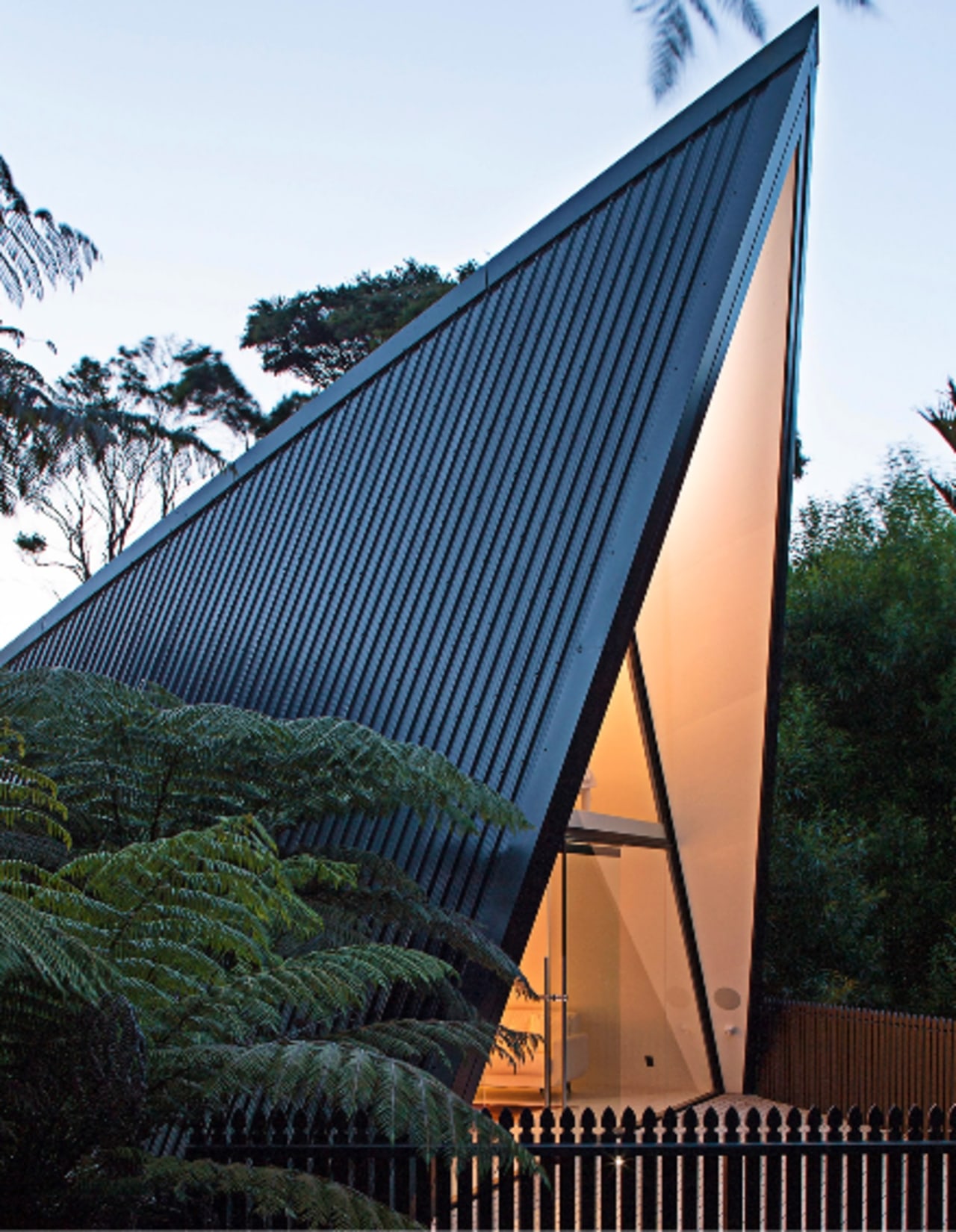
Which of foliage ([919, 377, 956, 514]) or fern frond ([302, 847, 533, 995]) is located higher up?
foliage ([919, 377, 956, 514])

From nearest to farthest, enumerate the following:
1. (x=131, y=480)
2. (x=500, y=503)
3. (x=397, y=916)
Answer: (x=397, y=916)
(x=500, y=503)
(x=131, y=480)

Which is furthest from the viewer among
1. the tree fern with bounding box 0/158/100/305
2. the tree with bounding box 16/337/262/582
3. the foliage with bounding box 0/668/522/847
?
the tree with bounding box 16/337/262/582

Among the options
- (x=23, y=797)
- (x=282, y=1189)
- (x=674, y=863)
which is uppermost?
(x=674, y=863)

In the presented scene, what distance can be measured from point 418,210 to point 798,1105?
37360 millimetres

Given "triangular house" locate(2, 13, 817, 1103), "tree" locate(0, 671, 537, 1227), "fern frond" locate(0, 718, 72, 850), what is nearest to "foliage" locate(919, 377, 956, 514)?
"triangular house" locate(2, 13, 817, 1103)

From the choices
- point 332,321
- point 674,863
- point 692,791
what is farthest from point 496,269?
point 332,321

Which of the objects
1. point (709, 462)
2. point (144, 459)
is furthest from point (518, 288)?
point (144, 459)

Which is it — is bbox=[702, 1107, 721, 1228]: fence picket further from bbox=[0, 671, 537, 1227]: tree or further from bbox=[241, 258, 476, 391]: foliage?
bbox=[241, 258, 476, 391]: foliage

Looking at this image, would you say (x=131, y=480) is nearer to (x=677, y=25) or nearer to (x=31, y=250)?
(x=31, y=250)

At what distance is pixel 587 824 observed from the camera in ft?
33.8

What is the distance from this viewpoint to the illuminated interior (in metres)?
10.2

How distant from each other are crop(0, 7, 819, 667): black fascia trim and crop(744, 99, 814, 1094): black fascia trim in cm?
66

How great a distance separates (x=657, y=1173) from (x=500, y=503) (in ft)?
16.0

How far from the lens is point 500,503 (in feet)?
30.3
